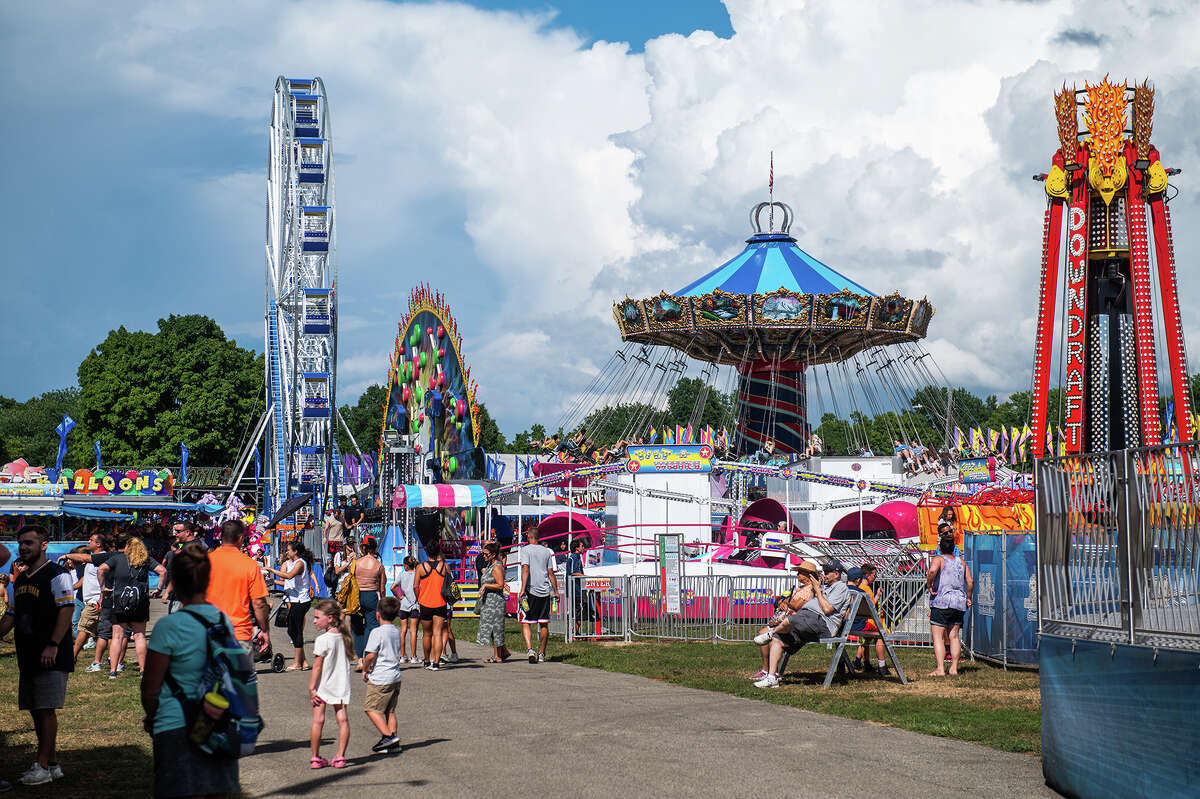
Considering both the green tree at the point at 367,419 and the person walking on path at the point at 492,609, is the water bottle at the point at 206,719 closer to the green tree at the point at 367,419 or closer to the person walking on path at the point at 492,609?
the person walking on path at the point at 492,609

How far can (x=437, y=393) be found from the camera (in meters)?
40.6

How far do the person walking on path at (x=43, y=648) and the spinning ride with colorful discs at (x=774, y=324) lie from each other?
1314 inches

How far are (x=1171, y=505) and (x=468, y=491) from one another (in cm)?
1928

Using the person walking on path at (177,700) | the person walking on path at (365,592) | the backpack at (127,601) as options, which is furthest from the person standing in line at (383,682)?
the backpack at (127,601)

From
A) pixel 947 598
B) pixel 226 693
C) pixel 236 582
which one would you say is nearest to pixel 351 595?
pixel 236 582

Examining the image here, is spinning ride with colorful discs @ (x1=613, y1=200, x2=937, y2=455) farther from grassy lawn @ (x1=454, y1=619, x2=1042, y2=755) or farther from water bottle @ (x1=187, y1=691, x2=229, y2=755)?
water bottle @ (x1=187, y1=691, x2=229, y2=755)

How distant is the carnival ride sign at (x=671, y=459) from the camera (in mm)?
27234

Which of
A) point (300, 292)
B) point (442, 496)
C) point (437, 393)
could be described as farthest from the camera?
point (300, 292)

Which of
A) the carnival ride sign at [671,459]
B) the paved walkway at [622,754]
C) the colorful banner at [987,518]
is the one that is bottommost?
the paved walkway at [622,754]

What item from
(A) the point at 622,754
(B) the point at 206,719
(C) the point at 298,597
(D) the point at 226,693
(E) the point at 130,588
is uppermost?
(E) the point at 130,588

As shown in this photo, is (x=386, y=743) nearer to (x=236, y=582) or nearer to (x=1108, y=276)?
(x=236, y=582)

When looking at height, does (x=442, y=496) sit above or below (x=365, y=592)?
above

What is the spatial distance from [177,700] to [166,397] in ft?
214

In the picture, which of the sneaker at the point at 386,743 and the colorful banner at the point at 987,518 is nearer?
the sneaker at the point at 386,743
